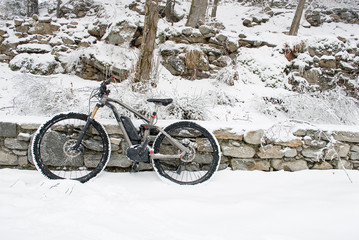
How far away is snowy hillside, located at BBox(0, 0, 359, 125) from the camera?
3.42 metres

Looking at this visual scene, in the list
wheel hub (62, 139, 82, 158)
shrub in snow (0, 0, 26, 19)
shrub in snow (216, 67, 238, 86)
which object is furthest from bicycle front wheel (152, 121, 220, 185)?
shrub in snow (0, 0, 26, 19)

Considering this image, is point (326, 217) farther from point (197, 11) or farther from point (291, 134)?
point (197, 11)

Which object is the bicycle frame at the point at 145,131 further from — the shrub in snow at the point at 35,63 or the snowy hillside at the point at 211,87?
the shrub in snow at the point at 35,63

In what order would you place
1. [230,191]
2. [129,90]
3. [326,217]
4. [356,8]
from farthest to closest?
[356,8] → [129,90] → [230,191] → [326,217]

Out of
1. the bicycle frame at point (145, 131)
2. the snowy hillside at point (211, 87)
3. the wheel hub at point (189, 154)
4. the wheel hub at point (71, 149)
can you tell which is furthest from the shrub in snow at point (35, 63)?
the wheel hub at point (189, 154)

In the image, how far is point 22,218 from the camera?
157 cm

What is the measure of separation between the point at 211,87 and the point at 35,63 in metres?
4.83

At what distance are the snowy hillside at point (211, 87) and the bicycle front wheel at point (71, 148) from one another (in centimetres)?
56

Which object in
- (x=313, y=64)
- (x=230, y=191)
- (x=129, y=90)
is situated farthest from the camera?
(x=313, y=64)

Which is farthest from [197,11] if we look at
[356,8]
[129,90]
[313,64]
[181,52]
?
[356,8]

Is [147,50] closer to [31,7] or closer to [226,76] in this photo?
[226,76]

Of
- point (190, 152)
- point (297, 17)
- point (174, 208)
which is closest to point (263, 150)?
point (190, 152)

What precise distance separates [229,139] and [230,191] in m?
0.65

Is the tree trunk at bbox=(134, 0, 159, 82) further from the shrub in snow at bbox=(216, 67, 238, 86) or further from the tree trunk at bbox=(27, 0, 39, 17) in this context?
the tree trunk at bbox=(27, 0, 39, 17)
